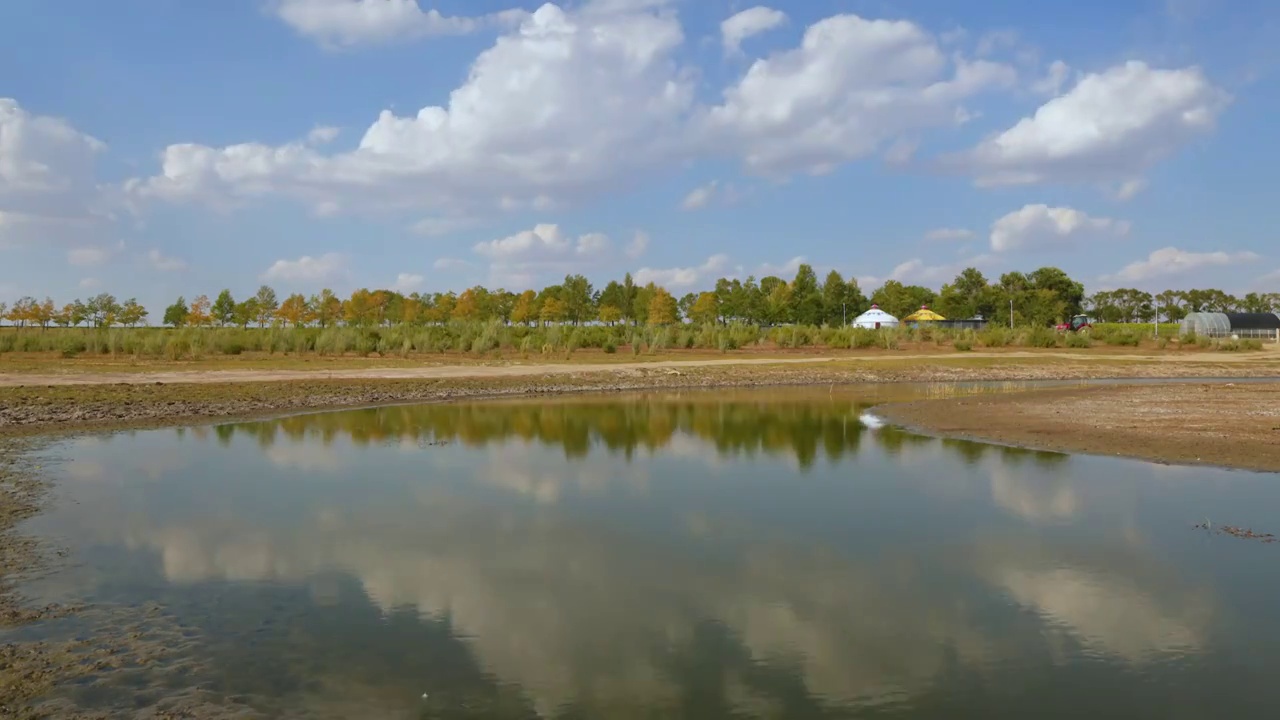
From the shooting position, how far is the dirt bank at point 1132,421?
53.9ft

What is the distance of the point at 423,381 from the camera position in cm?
3425

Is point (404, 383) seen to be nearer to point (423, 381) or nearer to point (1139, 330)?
point (423, 381)

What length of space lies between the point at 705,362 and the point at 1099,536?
36.3 metres

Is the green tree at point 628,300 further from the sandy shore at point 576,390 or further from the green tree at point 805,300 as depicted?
the sandy shore at point 576,390

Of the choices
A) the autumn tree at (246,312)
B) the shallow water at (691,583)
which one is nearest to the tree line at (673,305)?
the autumn tree at (246,312)

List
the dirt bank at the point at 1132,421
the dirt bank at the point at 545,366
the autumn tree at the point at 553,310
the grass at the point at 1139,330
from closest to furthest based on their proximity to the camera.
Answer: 1. the dirt bank at the point at 1132,421
2. the dirt bank at the point at 545,366
3. the grass at the point at 1139,330
4. the autumn tree at the point at 553,310

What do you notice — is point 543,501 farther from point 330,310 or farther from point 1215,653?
point 330,310

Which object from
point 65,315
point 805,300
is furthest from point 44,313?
point 805,300

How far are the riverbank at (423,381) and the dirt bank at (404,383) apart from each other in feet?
0.15

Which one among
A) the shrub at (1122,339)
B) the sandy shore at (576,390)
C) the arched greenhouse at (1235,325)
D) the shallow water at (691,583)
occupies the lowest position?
the shallow water at (691,583)

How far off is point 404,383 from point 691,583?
1058 inches

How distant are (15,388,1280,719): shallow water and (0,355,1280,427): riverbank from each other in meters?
7.80

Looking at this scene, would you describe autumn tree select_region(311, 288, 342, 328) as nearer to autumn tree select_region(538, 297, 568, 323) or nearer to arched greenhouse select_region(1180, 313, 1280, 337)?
autumn tree select_region(538, 297, 568, 323)

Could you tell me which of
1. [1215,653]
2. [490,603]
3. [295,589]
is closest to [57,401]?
[295,589]
